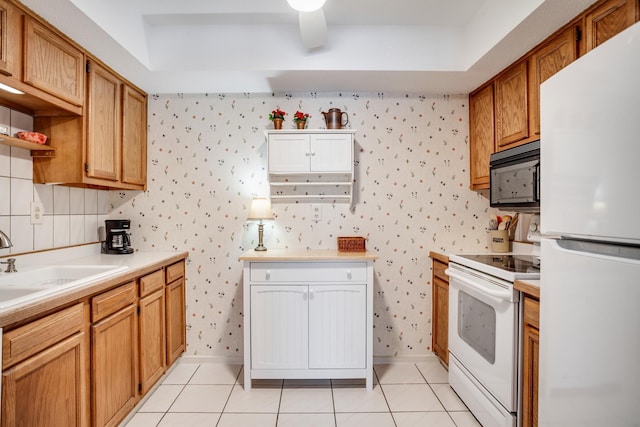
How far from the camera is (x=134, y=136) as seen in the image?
254cm

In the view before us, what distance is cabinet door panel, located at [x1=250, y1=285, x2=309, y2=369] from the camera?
226cm

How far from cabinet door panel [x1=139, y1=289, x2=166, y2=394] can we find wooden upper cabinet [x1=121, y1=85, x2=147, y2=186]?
93cm

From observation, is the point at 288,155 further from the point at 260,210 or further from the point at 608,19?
the point at 608,19

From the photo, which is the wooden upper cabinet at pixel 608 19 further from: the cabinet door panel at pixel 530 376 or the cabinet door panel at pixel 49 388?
the cabinet door panel at pixel 49 388

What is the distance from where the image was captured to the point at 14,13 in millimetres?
1511

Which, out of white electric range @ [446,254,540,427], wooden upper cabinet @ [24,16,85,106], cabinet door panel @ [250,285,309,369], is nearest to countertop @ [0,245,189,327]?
cabinet door panel @ [250,285,309,369]

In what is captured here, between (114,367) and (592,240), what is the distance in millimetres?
2204

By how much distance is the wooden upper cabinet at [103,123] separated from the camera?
203cm

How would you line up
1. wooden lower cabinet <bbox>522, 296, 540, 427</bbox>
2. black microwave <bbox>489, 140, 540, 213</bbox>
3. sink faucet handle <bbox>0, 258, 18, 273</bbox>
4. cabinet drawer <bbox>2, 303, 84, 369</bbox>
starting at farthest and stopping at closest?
black microwave <bbox>489, 140, 540, 213</bbox>
sink faucet handle <bbox>0, 258, 18, 273</bbox>
wooden lower cabinet <bbox>522, 296, 540, 427</bbox>
cabinet drawer <bbox>2, 303, 84, 369</bbox>

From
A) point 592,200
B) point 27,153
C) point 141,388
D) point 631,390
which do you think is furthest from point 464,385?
point 27,153

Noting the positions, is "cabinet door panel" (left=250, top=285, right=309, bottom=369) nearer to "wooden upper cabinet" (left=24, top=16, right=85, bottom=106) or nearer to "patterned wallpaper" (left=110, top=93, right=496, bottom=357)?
"patterned wallpaper" (left=110, top=93, right=496, bottom=357)

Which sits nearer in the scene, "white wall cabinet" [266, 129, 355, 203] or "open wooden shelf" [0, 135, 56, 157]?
"open wooden shelf" [0, 135, 56, 157]

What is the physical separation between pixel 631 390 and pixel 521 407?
85 cm

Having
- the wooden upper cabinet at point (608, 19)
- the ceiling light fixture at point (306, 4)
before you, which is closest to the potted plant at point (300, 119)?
the ceiling light fixture at point (306, 4)
